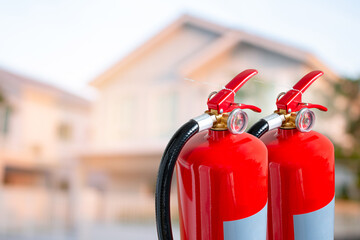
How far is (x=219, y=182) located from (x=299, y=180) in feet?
0.41

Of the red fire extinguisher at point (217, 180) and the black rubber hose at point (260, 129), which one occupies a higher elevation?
the black rubber hose at point (260, 129)

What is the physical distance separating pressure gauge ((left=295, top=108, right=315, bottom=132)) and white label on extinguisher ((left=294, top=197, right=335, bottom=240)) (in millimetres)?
96

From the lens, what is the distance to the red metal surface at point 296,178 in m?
0.52

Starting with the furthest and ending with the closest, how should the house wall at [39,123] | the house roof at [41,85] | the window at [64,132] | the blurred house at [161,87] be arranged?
the window at [64,132] → the house roof at [41,85] → the house wall at [39,123] → the blurred house at [161,87]

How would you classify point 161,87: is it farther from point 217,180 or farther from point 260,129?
point 217,180

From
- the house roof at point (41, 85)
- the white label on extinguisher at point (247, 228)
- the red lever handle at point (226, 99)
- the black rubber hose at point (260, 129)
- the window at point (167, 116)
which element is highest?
the house roof at point (41, 85)

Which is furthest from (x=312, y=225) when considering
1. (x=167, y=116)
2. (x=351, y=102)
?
(x=351, y=102)

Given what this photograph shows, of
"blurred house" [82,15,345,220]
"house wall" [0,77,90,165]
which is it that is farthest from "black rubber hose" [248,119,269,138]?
"house wall" [0,77,90,165]

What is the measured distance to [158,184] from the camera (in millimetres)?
446

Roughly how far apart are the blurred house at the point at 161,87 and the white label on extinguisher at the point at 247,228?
4.76 meters

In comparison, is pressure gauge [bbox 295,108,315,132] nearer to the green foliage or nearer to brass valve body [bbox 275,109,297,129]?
brass valve body [bbox 275,109,297,129]

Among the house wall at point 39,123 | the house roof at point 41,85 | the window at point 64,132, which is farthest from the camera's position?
the window at point 64,132

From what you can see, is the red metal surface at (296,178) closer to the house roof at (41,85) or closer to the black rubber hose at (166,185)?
the black rubber hose at (166,185)

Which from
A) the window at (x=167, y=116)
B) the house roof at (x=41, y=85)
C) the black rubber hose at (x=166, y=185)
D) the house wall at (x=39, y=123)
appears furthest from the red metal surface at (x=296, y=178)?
the house roof at (x=41, y=85)
